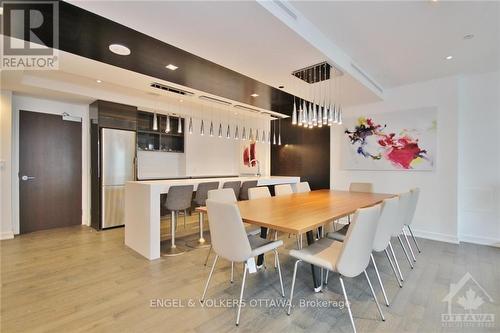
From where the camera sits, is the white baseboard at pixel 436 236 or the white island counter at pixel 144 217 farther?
the white baseboard at pixel 436 236

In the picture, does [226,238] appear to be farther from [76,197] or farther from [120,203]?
[76,197]

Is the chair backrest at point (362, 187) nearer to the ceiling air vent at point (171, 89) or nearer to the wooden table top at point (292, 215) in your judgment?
the wooden table top at point (292, 215)

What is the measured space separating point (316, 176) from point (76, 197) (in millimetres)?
5183

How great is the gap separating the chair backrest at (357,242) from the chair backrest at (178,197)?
2385mm

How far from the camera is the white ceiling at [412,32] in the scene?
7.09 ft

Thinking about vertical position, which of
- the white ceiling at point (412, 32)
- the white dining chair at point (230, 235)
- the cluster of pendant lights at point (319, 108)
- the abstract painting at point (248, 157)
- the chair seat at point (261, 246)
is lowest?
the chair seat at point (261, 246)

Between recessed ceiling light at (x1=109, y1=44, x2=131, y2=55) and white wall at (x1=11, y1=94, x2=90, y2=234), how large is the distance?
113 inches

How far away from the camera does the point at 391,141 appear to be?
14.5 ft

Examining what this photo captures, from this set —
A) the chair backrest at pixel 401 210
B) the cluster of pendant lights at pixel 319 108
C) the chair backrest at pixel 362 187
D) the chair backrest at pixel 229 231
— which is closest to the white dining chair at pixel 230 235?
the chair backrest at pixel 229 231

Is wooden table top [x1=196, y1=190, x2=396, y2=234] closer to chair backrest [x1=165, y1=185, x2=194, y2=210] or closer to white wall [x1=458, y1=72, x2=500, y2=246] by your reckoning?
chair backrest [x1=165, y1=185, x2=194, y2=210]

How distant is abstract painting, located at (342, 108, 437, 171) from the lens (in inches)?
161

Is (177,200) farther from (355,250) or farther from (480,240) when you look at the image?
(480,240)

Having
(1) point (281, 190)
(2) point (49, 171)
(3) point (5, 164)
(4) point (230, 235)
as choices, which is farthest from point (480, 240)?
(3) point (5, 164)

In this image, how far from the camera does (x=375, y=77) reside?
3.93 metres
